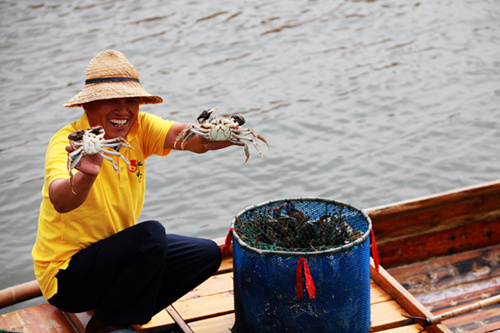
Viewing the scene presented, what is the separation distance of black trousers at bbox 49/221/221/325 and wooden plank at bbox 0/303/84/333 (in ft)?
1.20

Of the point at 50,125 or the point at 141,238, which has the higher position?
the point at 141,238

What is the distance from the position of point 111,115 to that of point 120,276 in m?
0.70

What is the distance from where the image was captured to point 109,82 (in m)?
2.74

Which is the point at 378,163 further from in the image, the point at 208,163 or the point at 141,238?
the point at 141,238

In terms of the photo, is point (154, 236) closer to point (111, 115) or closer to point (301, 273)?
point (111, 115)

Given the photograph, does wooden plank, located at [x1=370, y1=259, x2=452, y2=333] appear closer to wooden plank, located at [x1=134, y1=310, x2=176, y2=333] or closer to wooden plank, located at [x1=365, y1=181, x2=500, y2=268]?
wooden plank, located at [x1=365, y1=181, x2=500, y2=268]

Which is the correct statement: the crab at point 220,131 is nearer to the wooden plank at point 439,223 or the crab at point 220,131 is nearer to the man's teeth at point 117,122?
the man's teeth at point 117,122

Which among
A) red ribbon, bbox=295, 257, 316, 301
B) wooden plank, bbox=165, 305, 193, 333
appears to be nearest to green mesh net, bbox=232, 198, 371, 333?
red ribbon, bbox=295, 257, 316, 301

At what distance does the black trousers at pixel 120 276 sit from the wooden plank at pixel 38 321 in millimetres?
367

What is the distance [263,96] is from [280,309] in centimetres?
532

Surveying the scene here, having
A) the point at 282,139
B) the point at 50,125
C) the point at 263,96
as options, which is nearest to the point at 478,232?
the point at 282,139

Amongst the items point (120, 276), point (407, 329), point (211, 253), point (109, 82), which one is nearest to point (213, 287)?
point (211, 253)

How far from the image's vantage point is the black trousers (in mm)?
2742

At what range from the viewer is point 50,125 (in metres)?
7.30
